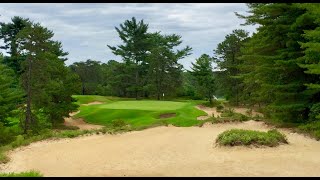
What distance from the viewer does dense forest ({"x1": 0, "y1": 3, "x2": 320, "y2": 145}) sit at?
68.4ft

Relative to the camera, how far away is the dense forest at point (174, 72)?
821 inches

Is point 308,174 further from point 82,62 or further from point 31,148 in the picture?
point 82,62

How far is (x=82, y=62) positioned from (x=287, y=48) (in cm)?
6522

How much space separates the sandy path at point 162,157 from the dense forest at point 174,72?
3.69 m

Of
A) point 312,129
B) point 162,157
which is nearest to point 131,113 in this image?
point 312,129

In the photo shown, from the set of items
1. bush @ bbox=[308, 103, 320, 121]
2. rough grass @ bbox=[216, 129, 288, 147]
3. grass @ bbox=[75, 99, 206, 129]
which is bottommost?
grass @ bbox=[75, 99, 206, 129]

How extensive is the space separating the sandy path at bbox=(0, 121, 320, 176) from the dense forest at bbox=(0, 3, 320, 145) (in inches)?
145

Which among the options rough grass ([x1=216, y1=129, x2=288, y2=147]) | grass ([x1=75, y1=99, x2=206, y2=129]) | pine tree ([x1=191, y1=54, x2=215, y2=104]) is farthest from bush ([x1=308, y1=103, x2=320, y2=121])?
pine tree ([x1=191, y1=54, x2=215, y2=104])

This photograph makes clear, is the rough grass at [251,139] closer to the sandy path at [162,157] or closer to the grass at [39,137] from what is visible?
the sandy path at [162,157]

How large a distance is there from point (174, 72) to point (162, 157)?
4520 centimetres

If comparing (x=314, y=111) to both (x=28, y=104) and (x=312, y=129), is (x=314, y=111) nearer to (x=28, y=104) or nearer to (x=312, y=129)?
(x=312, y=129)

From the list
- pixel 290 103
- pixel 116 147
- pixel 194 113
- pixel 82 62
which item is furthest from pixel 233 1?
pixel 82 62

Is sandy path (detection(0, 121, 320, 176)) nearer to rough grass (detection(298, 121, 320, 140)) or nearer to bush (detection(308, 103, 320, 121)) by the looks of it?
rough grass (detection(298, 121, 320, 140))

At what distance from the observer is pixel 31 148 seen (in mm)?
17109
